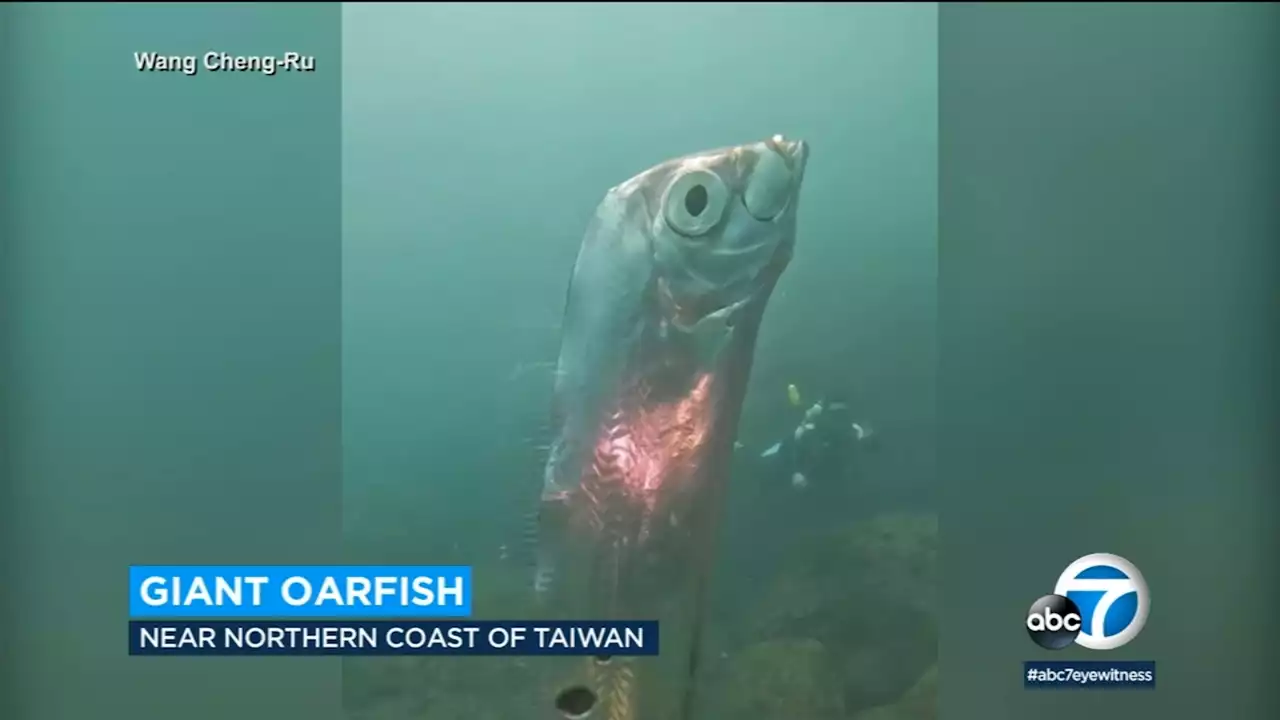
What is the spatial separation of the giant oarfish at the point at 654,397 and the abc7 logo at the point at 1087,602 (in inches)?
22.2

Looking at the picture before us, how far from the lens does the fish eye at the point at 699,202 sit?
143 cm

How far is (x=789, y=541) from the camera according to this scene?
58.3 inches

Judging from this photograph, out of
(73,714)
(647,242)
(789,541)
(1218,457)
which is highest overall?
(647,242)

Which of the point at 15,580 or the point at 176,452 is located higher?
the point at 176,452

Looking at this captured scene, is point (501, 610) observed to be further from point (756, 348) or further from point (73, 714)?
point (73, 714)

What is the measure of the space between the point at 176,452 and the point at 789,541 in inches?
39.5

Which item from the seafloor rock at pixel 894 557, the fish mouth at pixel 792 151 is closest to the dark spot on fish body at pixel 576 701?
the seafloor rock at pixel 894 557

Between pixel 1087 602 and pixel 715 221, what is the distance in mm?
875

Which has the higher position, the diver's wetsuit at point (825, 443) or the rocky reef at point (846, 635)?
the diver's wetsuit at point (825, 443)

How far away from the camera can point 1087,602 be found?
4.85 ft

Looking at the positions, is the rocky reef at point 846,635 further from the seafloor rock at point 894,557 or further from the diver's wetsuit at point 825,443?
the diver's wetsuit at point 825,443

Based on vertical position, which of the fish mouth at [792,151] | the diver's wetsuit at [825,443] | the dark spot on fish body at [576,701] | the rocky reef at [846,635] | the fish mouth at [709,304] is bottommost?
the dark spot on fish body at [576,701]

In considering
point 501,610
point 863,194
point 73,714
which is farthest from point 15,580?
point 863,194

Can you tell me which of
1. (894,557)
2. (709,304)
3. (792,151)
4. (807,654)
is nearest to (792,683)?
(807,654)
